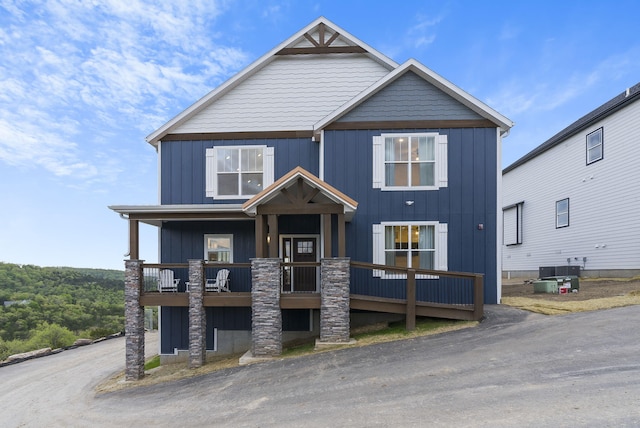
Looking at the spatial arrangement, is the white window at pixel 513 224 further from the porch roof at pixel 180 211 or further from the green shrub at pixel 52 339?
the green shrub at pixel 52 339

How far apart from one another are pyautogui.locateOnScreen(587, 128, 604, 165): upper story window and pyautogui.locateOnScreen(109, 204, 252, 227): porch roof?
54.3 ft

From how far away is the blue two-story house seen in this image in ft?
36.2

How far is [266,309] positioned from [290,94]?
7.90 metres

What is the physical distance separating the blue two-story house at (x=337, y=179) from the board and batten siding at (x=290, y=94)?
0.05m

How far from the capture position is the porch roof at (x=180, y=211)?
10102 mm

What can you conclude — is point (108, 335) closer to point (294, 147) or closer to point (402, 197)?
point (294, 147)

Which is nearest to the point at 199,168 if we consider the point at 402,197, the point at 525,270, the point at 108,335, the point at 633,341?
the point at 402,197

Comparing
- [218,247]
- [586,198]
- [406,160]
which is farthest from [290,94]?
[586,198]

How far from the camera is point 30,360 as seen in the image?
14.8m

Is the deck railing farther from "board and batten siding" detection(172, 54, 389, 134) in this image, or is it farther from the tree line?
the tree line

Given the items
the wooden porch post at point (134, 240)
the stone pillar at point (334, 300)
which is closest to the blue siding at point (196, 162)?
the wooden porch post at point (134, 240)

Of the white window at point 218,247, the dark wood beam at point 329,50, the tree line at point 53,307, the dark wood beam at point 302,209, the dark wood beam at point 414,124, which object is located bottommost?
the tree line at point 53,307

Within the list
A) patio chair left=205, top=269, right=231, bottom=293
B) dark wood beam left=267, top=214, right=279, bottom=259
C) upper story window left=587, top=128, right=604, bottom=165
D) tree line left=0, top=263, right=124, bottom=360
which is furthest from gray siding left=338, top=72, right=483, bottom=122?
tree line left=0, top=263, right=124, bottom=360

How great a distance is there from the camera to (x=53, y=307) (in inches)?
1307
